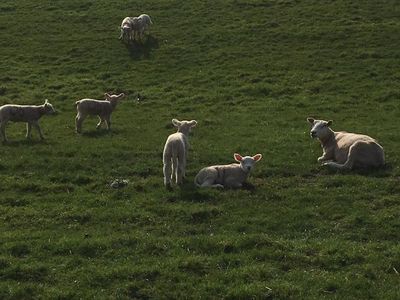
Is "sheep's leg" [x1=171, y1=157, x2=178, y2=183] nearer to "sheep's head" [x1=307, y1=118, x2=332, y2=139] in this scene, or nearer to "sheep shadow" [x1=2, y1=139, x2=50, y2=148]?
"sheep's head" [x1=307, y1=118, x2=332, y2=139]

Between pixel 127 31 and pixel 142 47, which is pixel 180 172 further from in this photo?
pixel 127 31

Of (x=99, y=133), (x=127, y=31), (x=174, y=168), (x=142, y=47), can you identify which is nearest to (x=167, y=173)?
(x=174, y=168)

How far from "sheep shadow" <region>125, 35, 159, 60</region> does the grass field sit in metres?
0.20

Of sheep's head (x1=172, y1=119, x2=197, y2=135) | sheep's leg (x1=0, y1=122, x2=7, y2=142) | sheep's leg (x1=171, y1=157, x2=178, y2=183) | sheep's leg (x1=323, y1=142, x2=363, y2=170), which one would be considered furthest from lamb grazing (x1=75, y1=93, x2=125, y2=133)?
sheep's leg (x1=323, y1=142, x2=363, y2=170)

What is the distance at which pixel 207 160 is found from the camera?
20953 millimetres

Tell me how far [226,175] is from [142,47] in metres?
24.7

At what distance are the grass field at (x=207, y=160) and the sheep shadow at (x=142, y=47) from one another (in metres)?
0.20

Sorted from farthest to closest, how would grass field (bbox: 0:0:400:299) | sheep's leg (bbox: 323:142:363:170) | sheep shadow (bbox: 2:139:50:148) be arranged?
sheep shadow (bbox: 2:139:50:148) < sheep's leg (bbox: 323:142:363:170) < grass field (bbox: 0:0:400:299)

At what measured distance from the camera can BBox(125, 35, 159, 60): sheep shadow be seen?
1563 inches

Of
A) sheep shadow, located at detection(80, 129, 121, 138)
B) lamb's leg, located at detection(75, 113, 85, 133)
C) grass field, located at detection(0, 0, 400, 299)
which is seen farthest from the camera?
lamb's leg, located at detection(75, 113, 85, 133)

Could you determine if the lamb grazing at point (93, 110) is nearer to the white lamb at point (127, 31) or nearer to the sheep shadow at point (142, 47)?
the sheep shadow at point (142, 47)

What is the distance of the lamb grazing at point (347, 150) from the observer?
19469 mm

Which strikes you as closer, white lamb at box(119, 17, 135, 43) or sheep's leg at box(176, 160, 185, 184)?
sheep's leg at box(176, 160, 185, 184)

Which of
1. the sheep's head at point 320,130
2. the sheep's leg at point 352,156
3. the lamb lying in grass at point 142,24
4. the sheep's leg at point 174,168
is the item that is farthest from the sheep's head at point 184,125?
the lamb lying in grass at point 142,24
